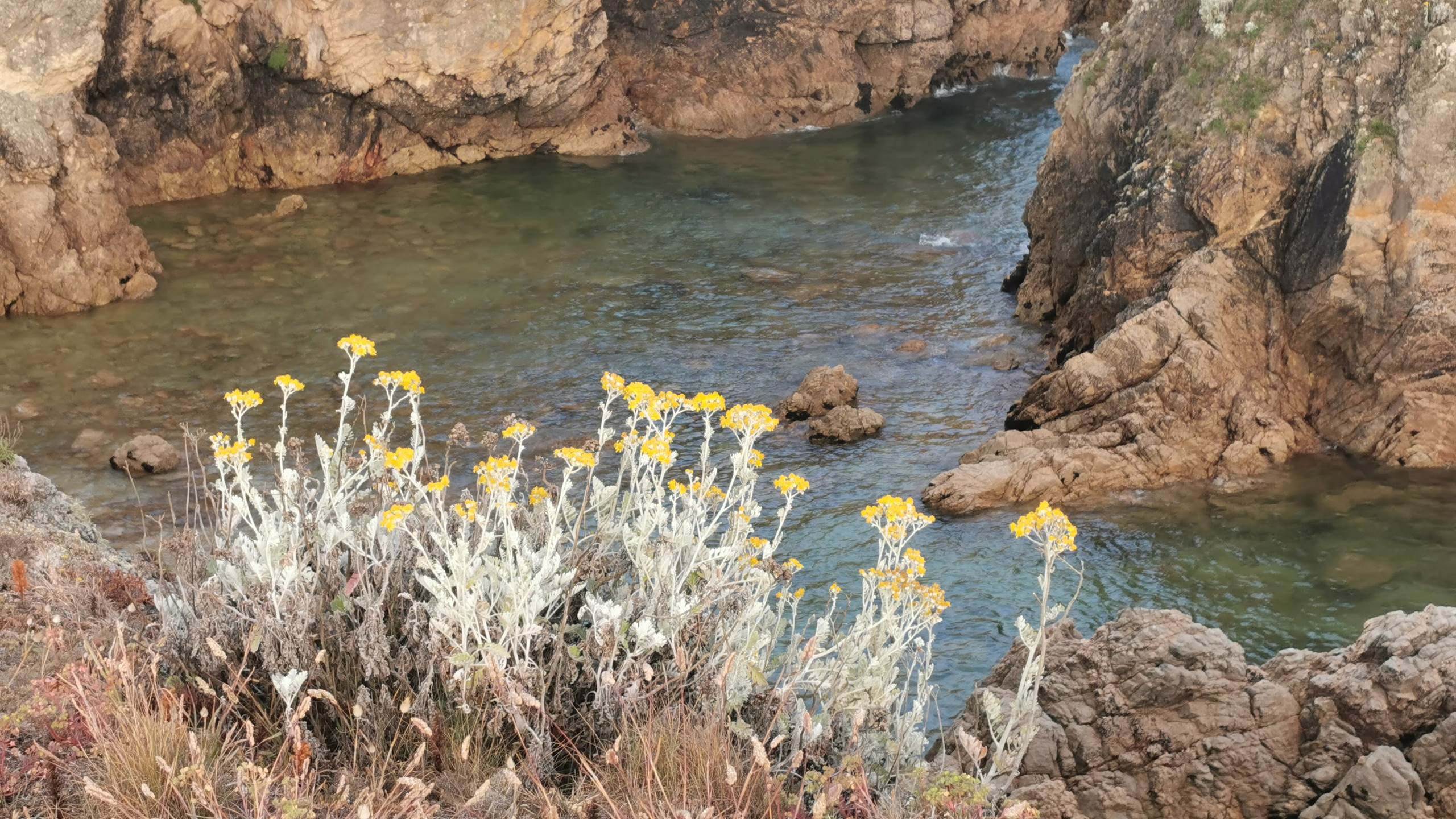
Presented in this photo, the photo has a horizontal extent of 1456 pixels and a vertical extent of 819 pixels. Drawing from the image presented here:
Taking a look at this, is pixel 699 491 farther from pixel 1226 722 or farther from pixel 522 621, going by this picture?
pixel 1226 722

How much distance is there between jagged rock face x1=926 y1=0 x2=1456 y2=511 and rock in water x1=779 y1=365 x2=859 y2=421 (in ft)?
5.26

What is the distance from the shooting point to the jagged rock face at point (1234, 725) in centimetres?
545

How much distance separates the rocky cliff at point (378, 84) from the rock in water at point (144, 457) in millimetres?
4222

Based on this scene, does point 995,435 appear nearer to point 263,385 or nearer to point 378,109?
point 263,385

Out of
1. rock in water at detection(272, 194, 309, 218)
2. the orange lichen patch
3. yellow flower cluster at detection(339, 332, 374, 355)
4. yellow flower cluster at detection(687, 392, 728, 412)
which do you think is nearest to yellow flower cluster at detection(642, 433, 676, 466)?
yellow flower cluster at detection(687, 392, 728, 412)

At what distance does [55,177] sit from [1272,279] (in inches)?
486

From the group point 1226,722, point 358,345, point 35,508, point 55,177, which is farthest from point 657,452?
point 55,177

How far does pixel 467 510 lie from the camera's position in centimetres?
453

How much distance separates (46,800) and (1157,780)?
4287mm

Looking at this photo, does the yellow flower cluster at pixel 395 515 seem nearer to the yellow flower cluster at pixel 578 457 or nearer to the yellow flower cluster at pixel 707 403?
the yellow flower cluster at pixel 578 457

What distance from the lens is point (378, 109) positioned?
1961 cm

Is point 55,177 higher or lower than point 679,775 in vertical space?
higher

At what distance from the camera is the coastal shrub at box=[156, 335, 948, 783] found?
14.5 ft

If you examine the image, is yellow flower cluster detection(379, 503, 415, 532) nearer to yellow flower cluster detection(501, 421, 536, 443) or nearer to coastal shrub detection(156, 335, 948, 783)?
coastal shrub detection(156, 335, 948, 783)
